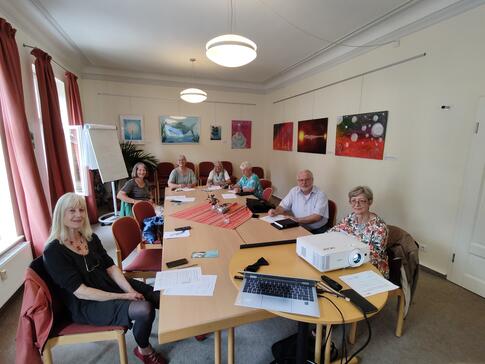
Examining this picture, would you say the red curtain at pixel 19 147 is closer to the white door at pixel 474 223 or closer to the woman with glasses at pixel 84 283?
the woman with glasses at pixel 84 283

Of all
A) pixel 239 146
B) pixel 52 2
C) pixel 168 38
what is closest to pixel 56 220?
pixel 52 2

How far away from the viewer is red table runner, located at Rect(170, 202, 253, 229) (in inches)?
85.7

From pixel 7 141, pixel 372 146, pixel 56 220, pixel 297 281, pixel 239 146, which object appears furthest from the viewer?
pixel 239 146

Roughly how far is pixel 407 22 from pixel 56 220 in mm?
3850

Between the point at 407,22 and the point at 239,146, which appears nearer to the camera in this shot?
the point at 407,22

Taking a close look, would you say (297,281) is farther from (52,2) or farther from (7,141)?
(52,2)

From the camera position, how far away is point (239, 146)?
6246 mm

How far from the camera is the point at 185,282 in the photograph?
49.4 inches

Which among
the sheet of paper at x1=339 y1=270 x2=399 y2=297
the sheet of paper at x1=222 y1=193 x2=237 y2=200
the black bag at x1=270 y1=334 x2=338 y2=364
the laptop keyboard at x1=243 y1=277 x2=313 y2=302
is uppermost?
the laptop keyboard at x1=243 y1=277 x2=313 y2=302

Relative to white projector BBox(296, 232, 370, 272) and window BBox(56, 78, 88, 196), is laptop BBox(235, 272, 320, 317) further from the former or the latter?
window BBox(56, 78, 88, 196)

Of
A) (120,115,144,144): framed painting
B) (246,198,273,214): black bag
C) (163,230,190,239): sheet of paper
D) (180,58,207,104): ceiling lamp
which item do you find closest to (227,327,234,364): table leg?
(163,230,190,239): sheet of paper

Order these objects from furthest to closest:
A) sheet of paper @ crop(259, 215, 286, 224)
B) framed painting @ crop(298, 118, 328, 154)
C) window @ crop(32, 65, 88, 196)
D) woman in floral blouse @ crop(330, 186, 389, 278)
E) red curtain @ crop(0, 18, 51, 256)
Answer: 1. framed painting @ crop(298, 118, 328, 154)
2. window @ crop(32, 65, 88, 196)
3. sheet of paper @ crop(259, 215, 286, 224)
4. red curtain @ crop(0, 18, 51, 256)
5. woman in floral blouse @ crop(330, 186, 389, 278)

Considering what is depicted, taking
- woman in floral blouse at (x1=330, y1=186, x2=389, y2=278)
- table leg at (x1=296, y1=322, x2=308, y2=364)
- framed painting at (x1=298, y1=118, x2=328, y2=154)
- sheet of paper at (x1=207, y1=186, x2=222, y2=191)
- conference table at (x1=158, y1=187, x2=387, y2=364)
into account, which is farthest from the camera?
framed painting at (x1=298, y1=118, x2=328, y2=154)

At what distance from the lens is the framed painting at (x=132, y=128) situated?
17.1 feet
